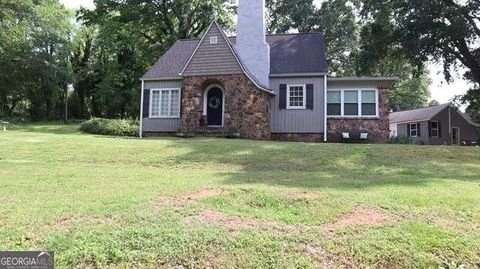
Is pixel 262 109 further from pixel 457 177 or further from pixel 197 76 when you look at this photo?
pixel 457 177

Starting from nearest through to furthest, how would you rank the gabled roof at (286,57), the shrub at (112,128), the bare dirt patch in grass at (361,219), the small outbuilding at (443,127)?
the bare dirt patch in grass at (361,219), the gabled roof at (286,57), the shrub at (112,128), the small outbuilding at (443,127)

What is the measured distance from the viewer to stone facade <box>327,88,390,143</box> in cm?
2158

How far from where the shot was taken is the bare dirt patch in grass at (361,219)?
618 cm

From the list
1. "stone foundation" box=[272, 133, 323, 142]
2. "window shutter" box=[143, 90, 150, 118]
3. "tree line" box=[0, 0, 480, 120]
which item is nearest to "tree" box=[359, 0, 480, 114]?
"tree line" box=[0, 0, 480, 120]

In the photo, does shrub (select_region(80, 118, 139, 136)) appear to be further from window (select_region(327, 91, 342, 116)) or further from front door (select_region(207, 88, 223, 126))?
window (select_region(327, 91, 342, 116))

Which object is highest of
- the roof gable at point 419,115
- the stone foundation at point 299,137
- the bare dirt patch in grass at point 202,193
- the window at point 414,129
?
the roof gable at point 419,115

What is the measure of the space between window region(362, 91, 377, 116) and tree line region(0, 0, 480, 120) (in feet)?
26.3

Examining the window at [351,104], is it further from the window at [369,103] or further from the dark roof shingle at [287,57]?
the dark roof shingle at [287,57]

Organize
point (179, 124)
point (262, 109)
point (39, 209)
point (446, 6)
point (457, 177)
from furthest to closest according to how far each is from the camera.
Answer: point (446, 6) < point (179, 124) < point (262, 109) < point (457, 177) < point (39, 209)

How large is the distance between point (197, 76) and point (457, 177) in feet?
43.5

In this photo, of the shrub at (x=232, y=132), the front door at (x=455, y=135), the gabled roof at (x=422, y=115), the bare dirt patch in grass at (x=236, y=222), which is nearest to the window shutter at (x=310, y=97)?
the shrub at (x=232, y=132)

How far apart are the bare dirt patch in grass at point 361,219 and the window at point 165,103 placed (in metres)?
17.0

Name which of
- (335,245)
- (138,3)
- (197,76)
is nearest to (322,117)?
(197,76)

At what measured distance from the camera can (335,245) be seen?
5.52m
